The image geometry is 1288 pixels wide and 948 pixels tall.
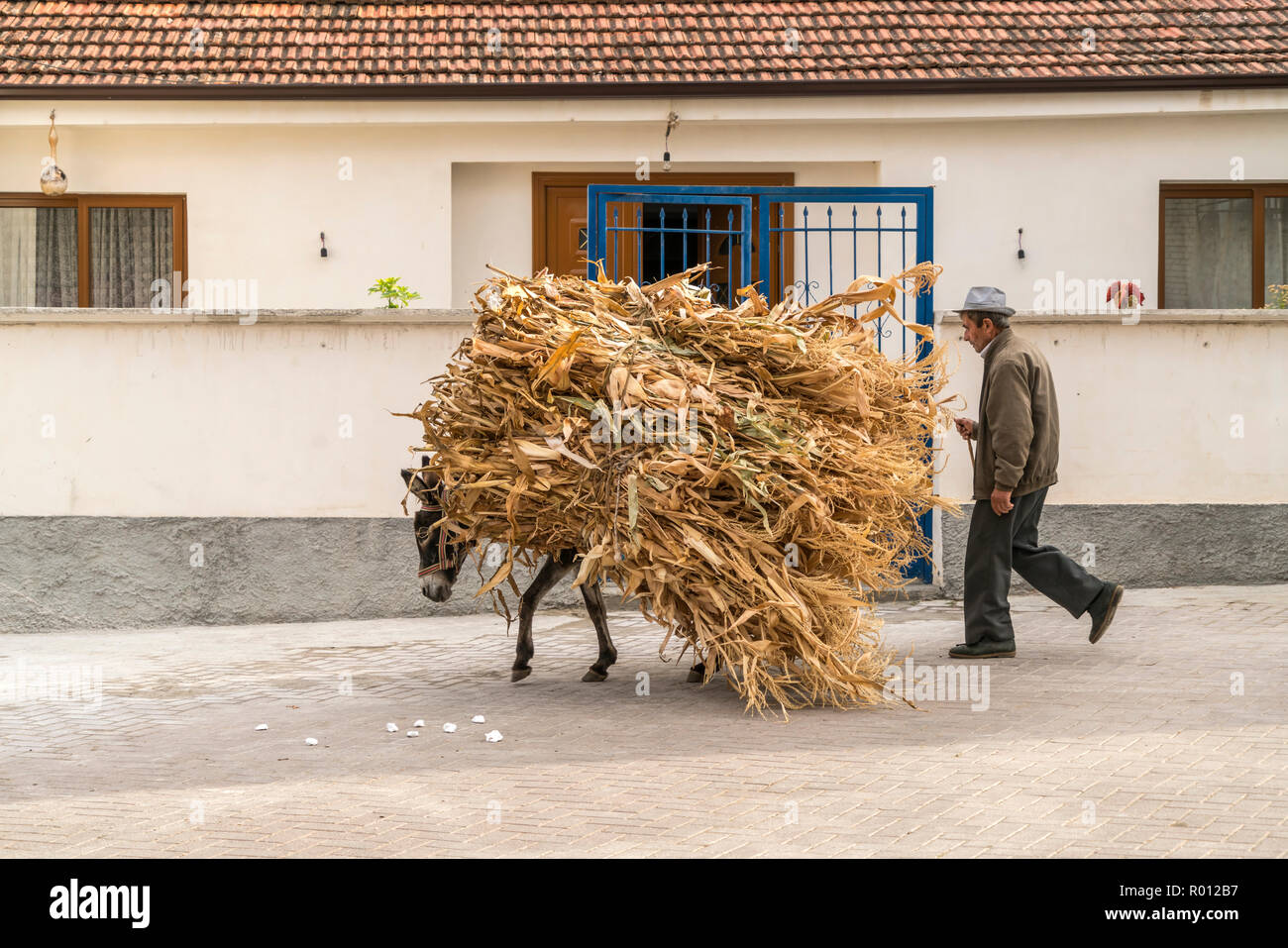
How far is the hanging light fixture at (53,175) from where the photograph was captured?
13.6 meters

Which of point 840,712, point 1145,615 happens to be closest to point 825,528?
point 840,712

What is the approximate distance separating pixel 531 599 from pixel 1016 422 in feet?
9.71

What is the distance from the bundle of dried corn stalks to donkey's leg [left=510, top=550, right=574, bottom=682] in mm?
402

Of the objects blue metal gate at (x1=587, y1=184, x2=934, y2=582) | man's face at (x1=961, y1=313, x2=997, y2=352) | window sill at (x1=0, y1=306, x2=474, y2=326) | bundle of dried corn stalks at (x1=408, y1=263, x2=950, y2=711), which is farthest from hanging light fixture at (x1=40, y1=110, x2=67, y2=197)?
man's face at (x1=961, y1=313, x2=997, y2=352)

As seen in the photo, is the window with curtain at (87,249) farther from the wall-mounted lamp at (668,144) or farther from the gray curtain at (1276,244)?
the gray curtain at (1276,244)

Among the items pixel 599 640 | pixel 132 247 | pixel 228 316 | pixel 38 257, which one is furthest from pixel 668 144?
pixel 599 640

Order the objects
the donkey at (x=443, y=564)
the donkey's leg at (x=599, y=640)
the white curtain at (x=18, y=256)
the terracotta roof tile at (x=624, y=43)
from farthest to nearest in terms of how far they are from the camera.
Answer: the white curtain at (x=18, y=256), the terracotta roof tile at (x=624, y=43), the donkey's leg at (x=599, y=640), the donkey at (x=443, y=564)

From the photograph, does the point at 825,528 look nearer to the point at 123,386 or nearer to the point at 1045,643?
the point at 1045,643

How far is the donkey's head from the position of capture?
7.75 metres

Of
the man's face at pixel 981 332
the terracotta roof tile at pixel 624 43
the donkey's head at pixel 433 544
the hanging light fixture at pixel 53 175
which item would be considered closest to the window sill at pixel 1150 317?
the man's face at pixel 981 332

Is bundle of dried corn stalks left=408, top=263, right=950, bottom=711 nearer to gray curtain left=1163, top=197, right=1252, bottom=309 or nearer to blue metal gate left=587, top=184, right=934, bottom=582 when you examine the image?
blue metal gate left=587, top=184, right=934, bottom=582

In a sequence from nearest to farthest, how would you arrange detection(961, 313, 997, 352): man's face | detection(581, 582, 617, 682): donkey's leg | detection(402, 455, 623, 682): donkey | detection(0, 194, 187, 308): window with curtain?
detection(402, 455, 623, 682): donkey
detection(581, 582, 617, 682): donkey's leg
detection(961, 313, 997, 352): man's face
detection(0, 194, 187, 308): window with curtain

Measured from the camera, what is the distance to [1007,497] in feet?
26.9

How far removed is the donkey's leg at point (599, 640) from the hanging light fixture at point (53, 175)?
27.3ft
